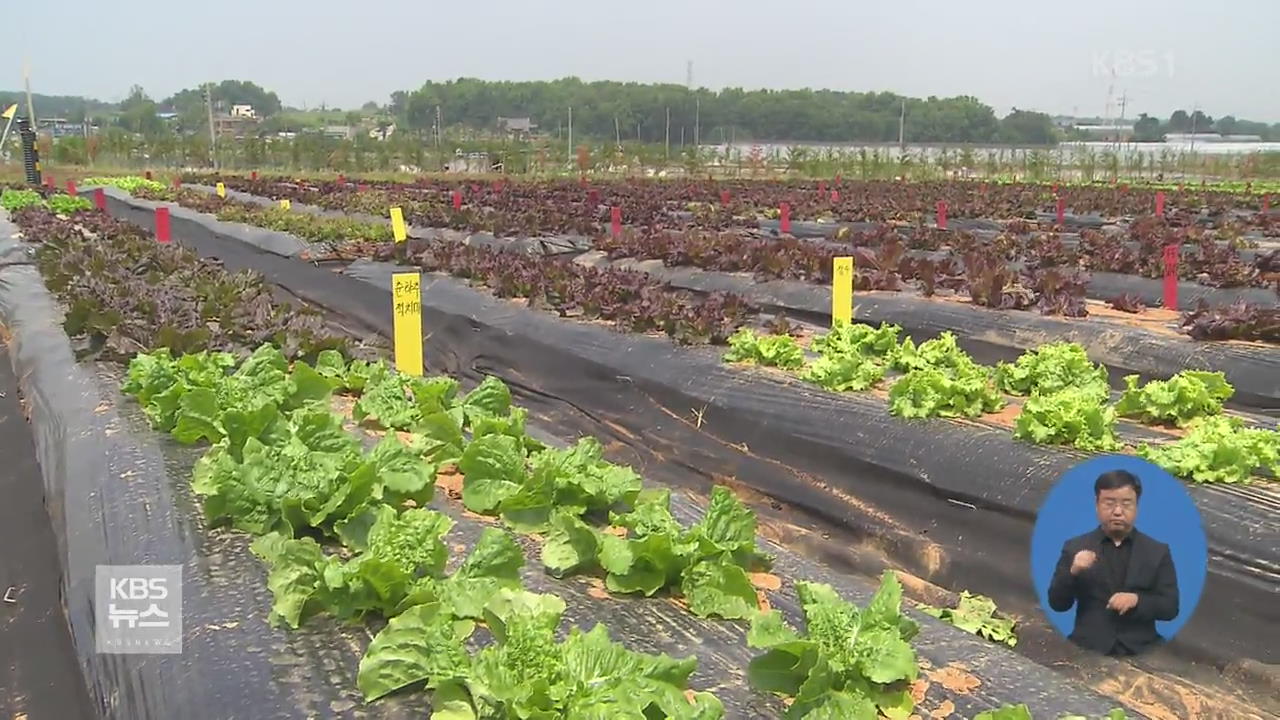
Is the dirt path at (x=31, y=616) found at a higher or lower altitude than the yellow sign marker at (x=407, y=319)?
lower

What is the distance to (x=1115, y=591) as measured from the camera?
3260mm

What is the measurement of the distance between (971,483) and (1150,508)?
7.02 feet

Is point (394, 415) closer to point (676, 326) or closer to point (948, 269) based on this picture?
point (676, 326)

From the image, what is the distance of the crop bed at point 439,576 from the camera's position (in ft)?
8.80

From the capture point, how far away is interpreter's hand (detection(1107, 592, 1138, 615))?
10.7ft

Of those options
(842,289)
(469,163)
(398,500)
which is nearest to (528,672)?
(398,500)

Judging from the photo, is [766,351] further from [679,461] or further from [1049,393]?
[1049,393]

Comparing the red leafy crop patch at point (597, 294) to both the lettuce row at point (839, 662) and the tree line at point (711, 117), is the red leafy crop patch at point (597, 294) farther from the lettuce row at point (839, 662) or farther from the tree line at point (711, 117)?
the tree line at point (711, 117)

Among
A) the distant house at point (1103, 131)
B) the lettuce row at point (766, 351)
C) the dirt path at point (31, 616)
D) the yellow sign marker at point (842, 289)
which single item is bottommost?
the dirt path at point (31, 616)

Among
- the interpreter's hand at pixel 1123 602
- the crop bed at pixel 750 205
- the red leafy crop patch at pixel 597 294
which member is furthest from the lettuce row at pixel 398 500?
the crop bed at pixel 750 205

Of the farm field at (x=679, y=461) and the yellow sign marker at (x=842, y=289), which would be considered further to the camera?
the yellow sign marker at (x=842, y=289)

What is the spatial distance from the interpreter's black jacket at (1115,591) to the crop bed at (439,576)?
1.04 ft
